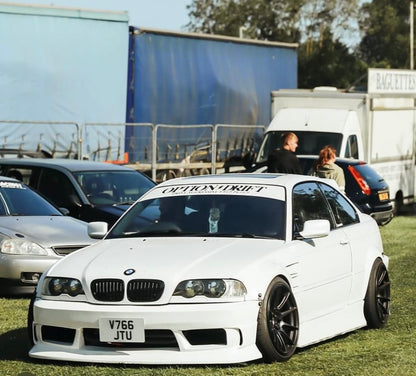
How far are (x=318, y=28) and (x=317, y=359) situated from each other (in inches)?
3114

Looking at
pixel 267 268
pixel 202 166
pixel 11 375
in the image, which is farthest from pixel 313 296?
pixel 202 166

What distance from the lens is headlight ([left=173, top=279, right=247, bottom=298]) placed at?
325 inches

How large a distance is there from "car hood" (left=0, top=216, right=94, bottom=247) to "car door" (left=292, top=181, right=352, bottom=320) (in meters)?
3.61

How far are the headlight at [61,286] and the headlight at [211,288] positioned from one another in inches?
28.4

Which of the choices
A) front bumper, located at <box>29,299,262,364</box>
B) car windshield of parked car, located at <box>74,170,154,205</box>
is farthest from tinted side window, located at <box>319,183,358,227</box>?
car windshield of parked car, located at <box>74,170,154,205</box>

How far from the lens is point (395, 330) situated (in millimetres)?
10344

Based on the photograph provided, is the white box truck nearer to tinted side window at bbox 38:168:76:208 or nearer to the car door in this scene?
tinted side window at bbox 38:168:76:208

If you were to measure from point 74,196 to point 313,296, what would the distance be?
755cm

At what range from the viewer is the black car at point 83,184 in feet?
52.9

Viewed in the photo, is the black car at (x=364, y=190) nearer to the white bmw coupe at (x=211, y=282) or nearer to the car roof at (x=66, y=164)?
the car roof at (x=66, y=164)

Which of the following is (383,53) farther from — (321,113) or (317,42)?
(321,113)

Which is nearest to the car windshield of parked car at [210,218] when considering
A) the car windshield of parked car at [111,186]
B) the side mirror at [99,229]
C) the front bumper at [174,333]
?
the side mirror at [99,229]

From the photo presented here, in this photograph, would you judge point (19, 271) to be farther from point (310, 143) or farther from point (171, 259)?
point (310, 143)

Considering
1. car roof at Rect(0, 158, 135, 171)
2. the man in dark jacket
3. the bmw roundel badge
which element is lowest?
the bmw roundel badge
